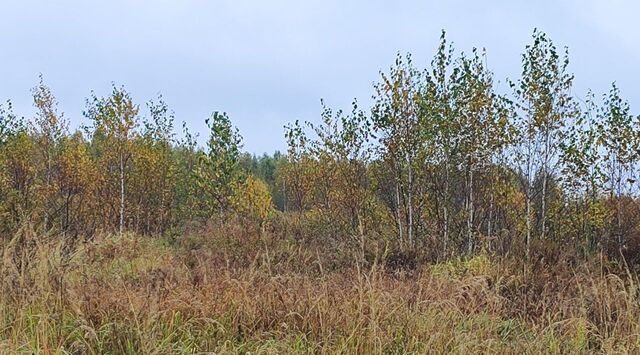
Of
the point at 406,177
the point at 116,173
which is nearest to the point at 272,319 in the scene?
the point at 406,177

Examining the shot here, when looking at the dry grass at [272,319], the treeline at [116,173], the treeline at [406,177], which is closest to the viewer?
the dry grass at [272,319]

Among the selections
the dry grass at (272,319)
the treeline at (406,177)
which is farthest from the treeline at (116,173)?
the dry grass at (272,319)

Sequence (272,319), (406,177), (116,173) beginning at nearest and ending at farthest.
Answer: (272,319) < (406,177) < (116,173)

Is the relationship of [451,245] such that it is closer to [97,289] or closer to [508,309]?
[508,309]

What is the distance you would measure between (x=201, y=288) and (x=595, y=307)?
347cm

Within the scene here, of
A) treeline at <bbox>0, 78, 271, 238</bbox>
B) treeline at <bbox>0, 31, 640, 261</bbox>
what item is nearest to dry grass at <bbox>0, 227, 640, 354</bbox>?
treeline at <bbox>0, 31, 640, 261</bbox>

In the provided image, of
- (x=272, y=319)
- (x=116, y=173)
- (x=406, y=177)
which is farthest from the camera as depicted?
(x=116, y=173)

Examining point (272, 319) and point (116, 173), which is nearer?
point (272, 319)

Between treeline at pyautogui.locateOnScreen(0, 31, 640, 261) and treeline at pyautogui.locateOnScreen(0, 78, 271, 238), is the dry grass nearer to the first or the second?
treeline at pyautogui.locateOnScreen(0, 31, 640, 261)

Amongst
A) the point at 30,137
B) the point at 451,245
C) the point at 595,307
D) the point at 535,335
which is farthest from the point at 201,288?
the point at 30,137

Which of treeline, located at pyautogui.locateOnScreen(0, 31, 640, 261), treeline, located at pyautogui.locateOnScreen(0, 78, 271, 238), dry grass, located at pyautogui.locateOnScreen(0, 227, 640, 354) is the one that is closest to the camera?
dry grass, located at pyautogui.locateOnScreen(0, 227, 640, 354)

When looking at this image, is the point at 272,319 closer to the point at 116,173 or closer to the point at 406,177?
the point at 406,177

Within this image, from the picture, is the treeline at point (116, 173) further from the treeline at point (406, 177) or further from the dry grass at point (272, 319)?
the dry grass at point (272, 319)

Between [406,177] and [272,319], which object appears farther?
[406,177]
